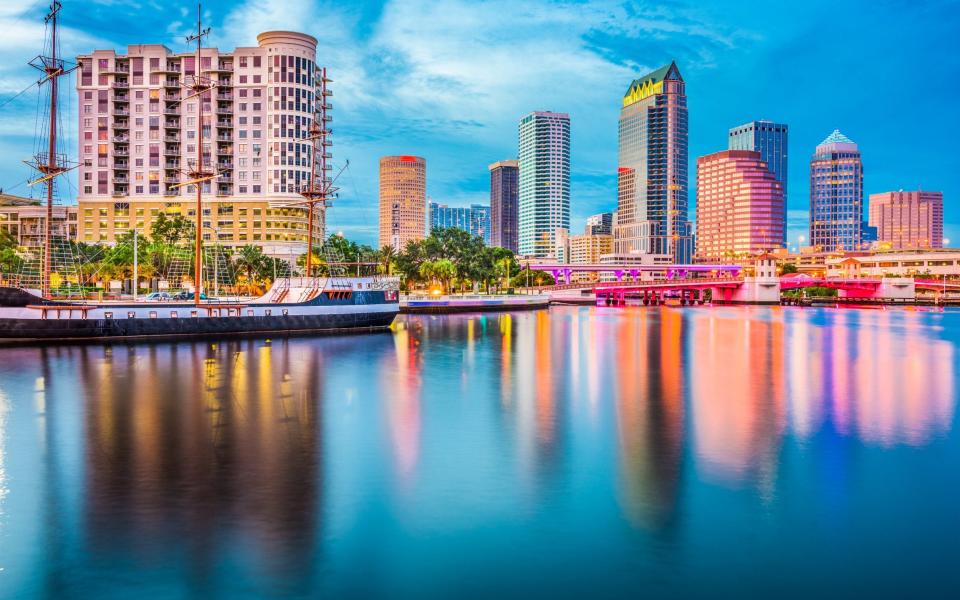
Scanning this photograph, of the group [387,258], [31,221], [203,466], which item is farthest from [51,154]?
[31,221]

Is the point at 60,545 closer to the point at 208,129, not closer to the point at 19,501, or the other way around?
the point at 19,501

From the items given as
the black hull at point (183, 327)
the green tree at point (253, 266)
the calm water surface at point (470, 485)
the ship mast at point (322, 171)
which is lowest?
the calm water surface at point (470, 485)

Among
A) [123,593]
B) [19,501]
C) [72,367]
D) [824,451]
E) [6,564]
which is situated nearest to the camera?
[123,593]

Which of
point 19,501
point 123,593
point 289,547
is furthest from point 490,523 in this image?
point 19,501

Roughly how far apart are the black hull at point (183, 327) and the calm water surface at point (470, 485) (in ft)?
51.6

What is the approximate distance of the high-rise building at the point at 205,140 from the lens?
127 m

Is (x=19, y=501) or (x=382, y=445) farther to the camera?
(x=382, y=445)

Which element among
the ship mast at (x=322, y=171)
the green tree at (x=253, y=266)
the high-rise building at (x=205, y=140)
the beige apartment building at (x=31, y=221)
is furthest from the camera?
the beige apartment building at (x=31, y=221)

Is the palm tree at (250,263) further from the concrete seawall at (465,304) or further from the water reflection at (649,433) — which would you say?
the water reflection at (649,433)

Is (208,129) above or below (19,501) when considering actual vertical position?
above

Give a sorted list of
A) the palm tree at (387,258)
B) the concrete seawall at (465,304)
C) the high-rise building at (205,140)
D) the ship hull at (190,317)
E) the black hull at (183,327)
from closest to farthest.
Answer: the ship hull at (190,317) → the black hull at (183,327) → the concrete seawall at (465,304) → the high-rise building at (205,140) → the palm tree at (387,258)

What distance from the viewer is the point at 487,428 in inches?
1046

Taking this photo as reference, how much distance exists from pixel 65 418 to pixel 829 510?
27.9m

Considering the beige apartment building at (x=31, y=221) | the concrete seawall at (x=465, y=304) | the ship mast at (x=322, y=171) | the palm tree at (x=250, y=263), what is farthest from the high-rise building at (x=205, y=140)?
the ship mast at (x=322, y=171)
